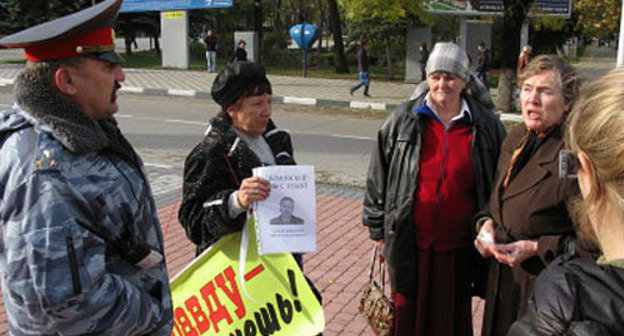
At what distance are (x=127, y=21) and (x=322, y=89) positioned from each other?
57.5ft

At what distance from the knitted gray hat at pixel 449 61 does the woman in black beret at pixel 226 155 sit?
90cm

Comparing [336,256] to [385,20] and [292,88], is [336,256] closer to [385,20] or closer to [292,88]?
[292,88]

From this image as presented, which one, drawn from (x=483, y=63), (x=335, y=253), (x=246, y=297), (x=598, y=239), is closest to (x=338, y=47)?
(x=483, y=63)

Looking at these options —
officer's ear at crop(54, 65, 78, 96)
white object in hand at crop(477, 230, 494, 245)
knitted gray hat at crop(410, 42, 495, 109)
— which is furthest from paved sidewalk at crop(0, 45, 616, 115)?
officer's ear at crop(54, 65, 78, 96)

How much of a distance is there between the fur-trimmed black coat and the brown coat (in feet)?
3.85

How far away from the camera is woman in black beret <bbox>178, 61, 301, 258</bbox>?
2.73 metres

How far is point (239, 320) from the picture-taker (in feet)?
9.18

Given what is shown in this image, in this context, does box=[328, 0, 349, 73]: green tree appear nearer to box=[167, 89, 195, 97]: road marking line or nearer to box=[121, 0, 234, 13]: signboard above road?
box=[121, 0, 234, 13]: signboard above road

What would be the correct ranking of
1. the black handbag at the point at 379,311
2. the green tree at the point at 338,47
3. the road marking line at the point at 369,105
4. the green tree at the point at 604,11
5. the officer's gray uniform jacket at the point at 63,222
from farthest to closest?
the green tree at the point at 338,47 → the road marking line at the point at 369,105 → the green tree at the point at 604,11 → the black handbag at the point at 379,311 → the officer's gray uniform jacket at the point at 63,222

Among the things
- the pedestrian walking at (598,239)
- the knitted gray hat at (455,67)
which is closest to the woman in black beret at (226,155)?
the knitted gray hat at (455,67)

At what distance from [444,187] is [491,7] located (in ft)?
48.9

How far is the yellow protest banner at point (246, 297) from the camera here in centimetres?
279

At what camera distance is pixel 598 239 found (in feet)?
4.52

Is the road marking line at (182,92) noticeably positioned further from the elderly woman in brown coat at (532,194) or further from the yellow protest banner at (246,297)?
the elderly woman in brown coat at (532,194)
